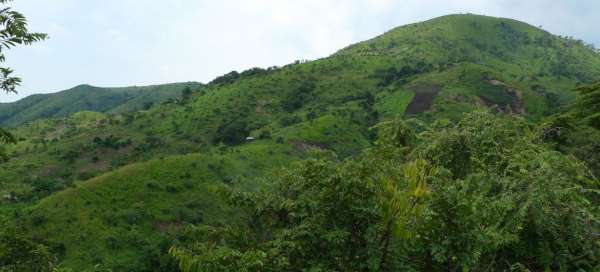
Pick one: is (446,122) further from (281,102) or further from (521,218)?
(281,102)

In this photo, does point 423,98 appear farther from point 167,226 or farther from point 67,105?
point 67,105

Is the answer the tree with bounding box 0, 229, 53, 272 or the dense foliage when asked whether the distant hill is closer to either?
the tree with bounding box 0, 229, 53, 272

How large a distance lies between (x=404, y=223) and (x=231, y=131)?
6532cm

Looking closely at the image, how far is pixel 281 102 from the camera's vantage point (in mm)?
87688

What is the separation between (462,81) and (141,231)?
203 feet

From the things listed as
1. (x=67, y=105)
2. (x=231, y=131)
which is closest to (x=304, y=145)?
(x=231, y=131)

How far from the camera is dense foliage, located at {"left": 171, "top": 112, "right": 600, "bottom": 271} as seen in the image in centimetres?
781

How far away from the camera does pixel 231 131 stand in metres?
72.2

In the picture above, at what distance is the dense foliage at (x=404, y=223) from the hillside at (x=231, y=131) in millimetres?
1837

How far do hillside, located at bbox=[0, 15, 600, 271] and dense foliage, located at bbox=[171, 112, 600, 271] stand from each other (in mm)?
1837

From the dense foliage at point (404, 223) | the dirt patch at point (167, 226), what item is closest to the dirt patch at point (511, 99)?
the dirt patch at point (167, 226)

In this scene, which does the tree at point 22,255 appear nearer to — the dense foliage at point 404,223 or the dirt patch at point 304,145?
the dense foliage at point 404,223

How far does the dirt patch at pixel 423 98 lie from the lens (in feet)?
247

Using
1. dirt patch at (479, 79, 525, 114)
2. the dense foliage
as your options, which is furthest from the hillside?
the dense foliage
